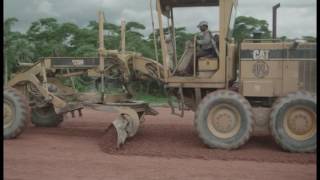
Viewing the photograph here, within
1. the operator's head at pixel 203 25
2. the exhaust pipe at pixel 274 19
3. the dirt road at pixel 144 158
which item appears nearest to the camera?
the dirt road at pixel 144 158

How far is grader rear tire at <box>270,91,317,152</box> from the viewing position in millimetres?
10180

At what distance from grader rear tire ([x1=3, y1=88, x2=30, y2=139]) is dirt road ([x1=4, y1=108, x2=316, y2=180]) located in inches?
8.4

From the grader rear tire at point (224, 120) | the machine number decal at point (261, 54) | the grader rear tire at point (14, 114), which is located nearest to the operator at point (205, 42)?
the machine number decal at point (261, 54)

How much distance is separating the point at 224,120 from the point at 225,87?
2.73 ft

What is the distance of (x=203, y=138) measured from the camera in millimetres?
10453

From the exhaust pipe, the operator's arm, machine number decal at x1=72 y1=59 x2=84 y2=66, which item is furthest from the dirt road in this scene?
the exhaust pipe

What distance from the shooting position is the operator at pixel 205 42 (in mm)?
11047

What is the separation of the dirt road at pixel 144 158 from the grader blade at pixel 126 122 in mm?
213

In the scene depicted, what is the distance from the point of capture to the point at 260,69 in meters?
10.8

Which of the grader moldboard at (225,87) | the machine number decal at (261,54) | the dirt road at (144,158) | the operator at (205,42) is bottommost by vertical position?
the dirt road at (144,158)

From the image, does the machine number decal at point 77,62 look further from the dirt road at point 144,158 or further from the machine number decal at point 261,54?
the machine number decal at point 261,54

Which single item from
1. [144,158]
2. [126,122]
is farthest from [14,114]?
[144,158]

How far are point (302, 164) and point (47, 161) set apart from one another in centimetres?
382

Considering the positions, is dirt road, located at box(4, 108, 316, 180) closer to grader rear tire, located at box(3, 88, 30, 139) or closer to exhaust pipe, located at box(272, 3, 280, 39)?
grader rear tire, located at box(3, 88, 30, 139)
